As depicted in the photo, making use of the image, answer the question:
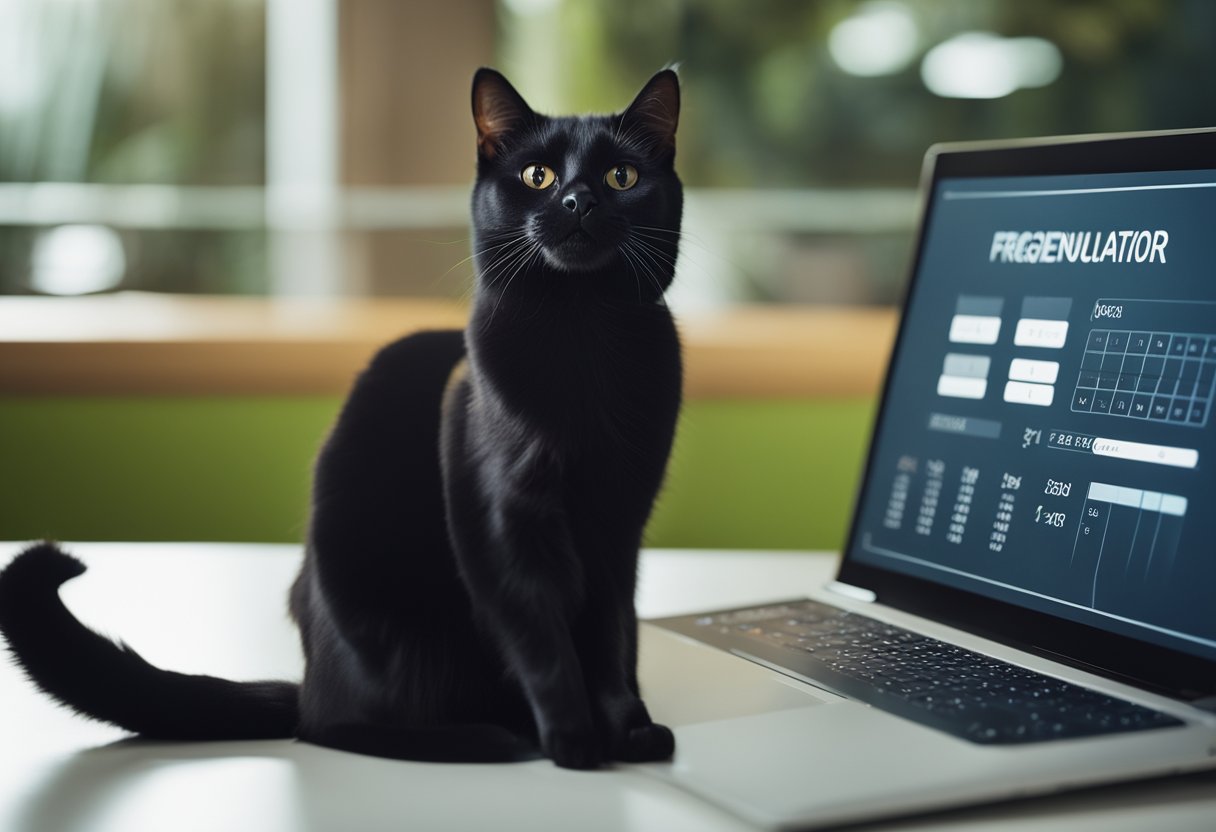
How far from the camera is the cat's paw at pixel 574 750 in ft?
2.26

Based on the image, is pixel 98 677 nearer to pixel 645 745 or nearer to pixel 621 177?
pixel 645 745

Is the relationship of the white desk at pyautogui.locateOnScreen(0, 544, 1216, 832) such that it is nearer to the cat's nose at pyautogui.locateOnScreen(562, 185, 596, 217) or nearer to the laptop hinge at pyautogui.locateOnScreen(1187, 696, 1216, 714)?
the laptop hinge at pyautogui.locateOnScreen(1187, 696, 1216, 714)

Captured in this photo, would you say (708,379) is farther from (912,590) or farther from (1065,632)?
(1065,632)

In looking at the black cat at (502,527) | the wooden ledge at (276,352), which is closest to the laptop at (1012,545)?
the black cat at (502,527)

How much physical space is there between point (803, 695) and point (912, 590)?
0.24 meters

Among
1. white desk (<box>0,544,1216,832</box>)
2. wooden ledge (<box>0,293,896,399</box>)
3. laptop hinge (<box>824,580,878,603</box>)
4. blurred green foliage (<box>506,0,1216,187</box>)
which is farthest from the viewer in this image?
blurred green foliage (<box>506,0,1216,187</box>)

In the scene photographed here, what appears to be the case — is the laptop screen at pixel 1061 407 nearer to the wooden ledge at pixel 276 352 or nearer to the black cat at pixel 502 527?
the black cat at pixel 502 527

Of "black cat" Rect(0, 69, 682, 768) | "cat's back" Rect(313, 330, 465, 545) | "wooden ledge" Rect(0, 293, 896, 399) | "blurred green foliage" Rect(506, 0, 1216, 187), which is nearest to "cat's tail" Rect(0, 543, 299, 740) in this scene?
"black cat" Rect(0, 69, 682, 768)

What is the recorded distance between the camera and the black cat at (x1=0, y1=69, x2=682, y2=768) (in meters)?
0.73

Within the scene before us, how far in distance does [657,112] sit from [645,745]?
1.35 ft

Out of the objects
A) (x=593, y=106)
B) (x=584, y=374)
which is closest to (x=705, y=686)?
(x=584, y=374)

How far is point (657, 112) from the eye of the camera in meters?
0.83

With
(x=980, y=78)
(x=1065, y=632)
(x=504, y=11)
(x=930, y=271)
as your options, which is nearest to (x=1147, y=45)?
(x=980, y=78)

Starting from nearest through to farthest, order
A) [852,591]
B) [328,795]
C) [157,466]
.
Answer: [328,795] → [852,591] → [157,466]
